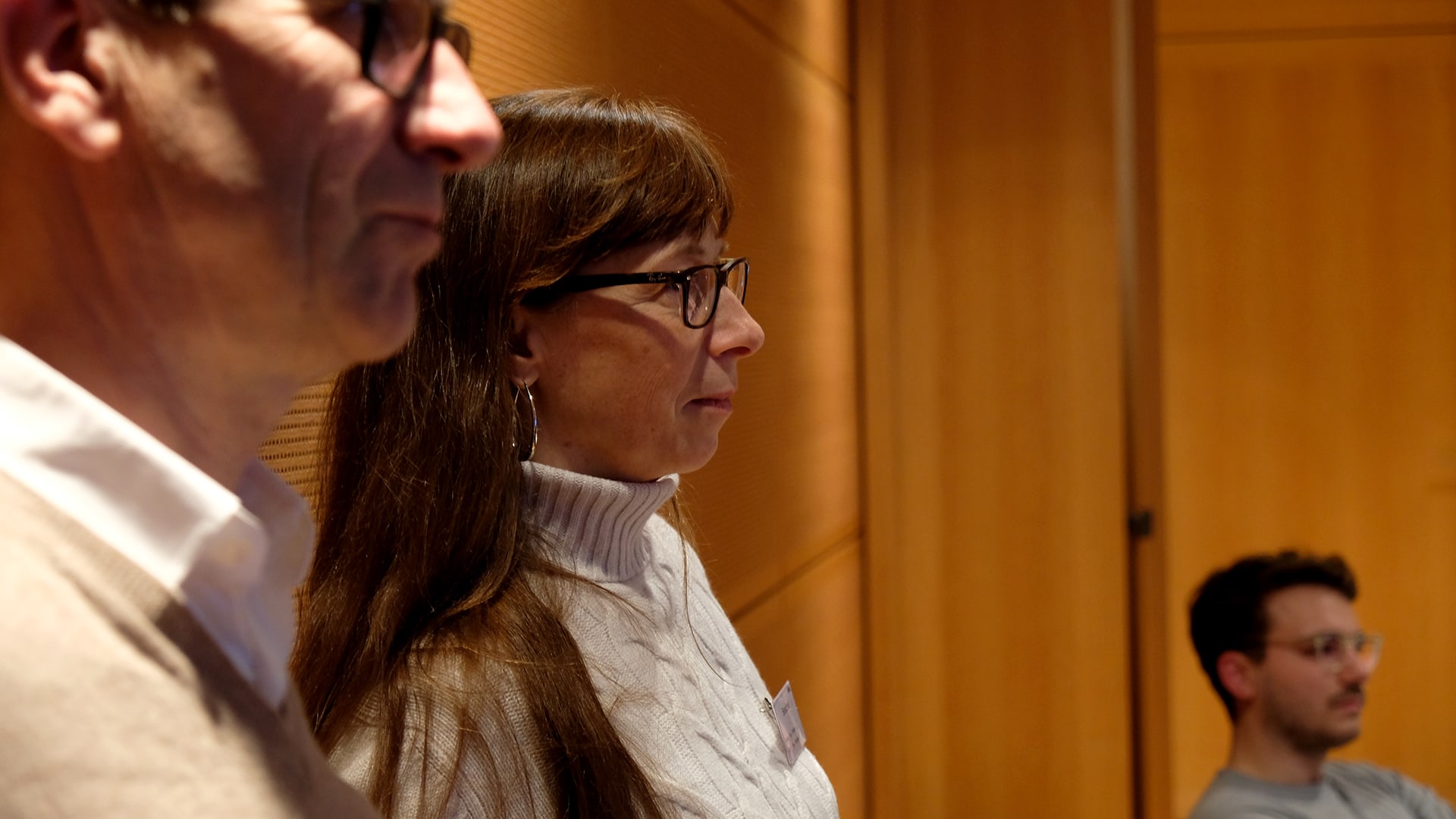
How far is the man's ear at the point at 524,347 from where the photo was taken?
123 cm

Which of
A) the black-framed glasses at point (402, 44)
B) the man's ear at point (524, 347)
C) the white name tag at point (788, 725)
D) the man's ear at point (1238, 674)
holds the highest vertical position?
the black-framed glasses at point (402, 44)

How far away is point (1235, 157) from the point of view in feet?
17.5

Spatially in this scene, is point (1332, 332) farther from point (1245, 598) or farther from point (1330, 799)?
point (1330, 799)

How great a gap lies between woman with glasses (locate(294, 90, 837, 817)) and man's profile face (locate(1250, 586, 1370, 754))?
1.95 metres

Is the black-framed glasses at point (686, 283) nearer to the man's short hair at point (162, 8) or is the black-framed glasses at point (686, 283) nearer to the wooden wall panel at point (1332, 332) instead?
the man's short hair at point (162, 8)

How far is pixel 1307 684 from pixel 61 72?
116 inches

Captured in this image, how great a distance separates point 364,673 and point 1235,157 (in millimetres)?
5014

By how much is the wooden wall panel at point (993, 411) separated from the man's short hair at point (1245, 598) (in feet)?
2.21

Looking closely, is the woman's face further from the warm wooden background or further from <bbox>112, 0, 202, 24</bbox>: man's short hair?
the warm wooden background

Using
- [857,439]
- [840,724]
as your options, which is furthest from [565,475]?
[857,439]

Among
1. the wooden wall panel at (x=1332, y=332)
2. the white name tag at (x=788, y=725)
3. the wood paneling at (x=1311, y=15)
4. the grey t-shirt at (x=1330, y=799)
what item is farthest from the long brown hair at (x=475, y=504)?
the wood paneling at (x=1311, y=15)

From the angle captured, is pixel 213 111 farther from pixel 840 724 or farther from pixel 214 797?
pixel 840 724

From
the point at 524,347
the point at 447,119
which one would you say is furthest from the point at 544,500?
the point at 447,119

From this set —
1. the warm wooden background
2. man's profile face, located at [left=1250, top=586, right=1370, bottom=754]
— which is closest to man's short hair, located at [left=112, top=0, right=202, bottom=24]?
the warm wooden background
